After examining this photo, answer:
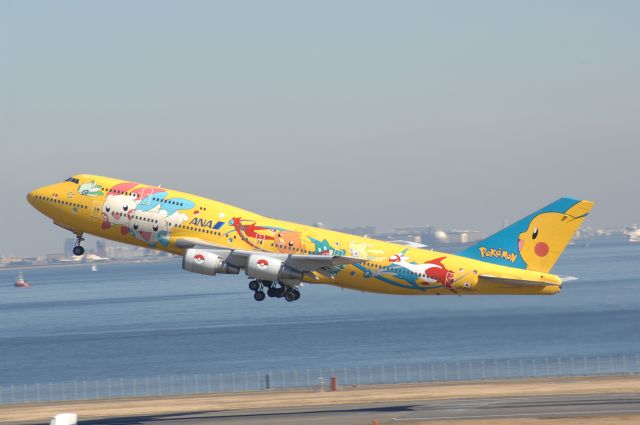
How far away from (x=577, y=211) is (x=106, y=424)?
119 ft

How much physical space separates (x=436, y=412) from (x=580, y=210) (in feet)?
56.4

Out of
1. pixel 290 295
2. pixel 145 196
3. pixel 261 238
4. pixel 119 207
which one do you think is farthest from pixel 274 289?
pixel 119 207

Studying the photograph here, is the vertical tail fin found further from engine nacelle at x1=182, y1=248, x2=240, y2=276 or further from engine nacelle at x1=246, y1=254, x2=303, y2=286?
engine nacelle at x1=182, y1=248, x2=240, y2=276

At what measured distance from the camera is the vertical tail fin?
63.1 meters

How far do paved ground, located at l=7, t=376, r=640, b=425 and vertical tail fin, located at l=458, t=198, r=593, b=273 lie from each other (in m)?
10.3

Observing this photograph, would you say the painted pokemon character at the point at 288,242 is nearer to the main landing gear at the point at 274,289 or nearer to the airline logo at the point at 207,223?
the main landing gear at the point at 274,289

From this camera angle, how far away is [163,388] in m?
110

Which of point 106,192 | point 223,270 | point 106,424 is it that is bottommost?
point 106,424

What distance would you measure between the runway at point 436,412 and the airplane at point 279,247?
819 cm

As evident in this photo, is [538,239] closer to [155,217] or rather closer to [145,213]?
[155,217]

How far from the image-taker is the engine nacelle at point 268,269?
2295 inches

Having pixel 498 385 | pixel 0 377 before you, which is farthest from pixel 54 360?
pixel 498 385

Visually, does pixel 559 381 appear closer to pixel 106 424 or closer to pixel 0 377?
pixel 106 424

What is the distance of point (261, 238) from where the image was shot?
198 ft
